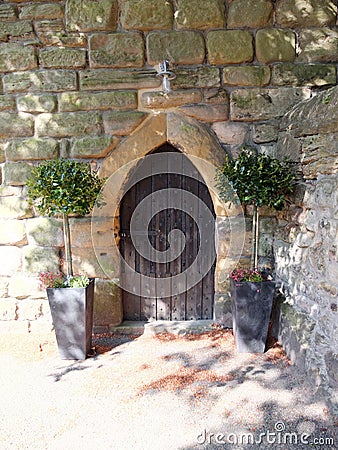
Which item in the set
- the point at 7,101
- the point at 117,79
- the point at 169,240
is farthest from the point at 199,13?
the point at 169,240

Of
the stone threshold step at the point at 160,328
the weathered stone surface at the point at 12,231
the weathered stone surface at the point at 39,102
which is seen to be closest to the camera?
the weathered stone surface at the point at 39,102

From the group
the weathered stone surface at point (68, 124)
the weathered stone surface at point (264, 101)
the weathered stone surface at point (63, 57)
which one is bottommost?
the weathered stone surface at point (68, 124)

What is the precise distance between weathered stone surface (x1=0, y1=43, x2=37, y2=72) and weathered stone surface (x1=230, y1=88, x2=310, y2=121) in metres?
1.68

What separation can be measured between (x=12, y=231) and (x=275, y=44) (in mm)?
2692

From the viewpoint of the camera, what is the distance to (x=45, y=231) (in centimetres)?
314

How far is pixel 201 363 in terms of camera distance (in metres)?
2.75

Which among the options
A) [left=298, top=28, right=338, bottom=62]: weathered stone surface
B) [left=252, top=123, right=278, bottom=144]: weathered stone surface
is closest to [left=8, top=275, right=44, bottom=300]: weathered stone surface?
[left=252, top=123, right=278, bottom=144]: weathered stone surface

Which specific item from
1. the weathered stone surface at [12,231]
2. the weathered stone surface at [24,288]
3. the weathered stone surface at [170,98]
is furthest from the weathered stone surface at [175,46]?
the weathered stone surface at [24,288]

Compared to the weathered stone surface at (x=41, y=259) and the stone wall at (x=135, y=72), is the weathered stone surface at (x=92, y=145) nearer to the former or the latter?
the stone wall at (x=135, y=72)

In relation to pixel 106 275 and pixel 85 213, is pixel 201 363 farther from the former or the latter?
pixel 85 213

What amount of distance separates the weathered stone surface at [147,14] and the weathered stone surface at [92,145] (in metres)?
0.92

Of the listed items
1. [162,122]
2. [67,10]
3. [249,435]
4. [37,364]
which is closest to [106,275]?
[37,364]

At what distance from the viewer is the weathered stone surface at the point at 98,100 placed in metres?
3.02

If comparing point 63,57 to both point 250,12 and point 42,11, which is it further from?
point 250,12
